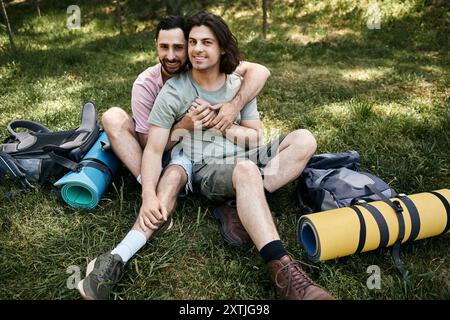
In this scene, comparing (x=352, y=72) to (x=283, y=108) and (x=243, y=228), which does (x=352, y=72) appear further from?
(x=243, y=228)

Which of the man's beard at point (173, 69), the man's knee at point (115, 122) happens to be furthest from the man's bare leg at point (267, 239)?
the man's knee at point (115, 122)

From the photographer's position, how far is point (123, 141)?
3.22m

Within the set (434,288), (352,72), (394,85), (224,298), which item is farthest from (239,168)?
(352,72)

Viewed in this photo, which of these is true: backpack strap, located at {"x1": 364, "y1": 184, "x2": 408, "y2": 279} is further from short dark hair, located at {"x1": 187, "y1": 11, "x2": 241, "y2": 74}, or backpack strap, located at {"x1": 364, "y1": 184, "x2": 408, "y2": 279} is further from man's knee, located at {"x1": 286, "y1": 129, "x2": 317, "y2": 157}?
short dark hair, located at {"x1": 187, "y1": 11, "x2": 241, "y2": 74}

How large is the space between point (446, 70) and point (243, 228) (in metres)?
4.90

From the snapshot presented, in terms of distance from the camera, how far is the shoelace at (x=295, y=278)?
2330 mm

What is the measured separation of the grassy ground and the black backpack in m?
0.16

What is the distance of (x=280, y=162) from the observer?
9.80 ft

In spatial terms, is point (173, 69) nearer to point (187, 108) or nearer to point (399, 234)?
point (187, 108)

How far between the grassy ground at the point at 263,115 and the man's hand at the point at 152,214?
0.18m

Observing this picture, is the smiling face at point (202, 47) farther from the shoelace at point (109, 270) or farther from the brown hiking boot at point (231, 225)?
the shoelace at point (109, 270)

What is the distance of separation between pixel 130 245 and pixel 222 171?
0.77m

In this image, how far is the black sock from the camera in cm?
245

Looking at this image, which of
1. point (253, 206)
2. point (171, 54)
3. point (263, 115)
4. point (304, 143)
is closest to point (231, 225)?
point (253, 206)
